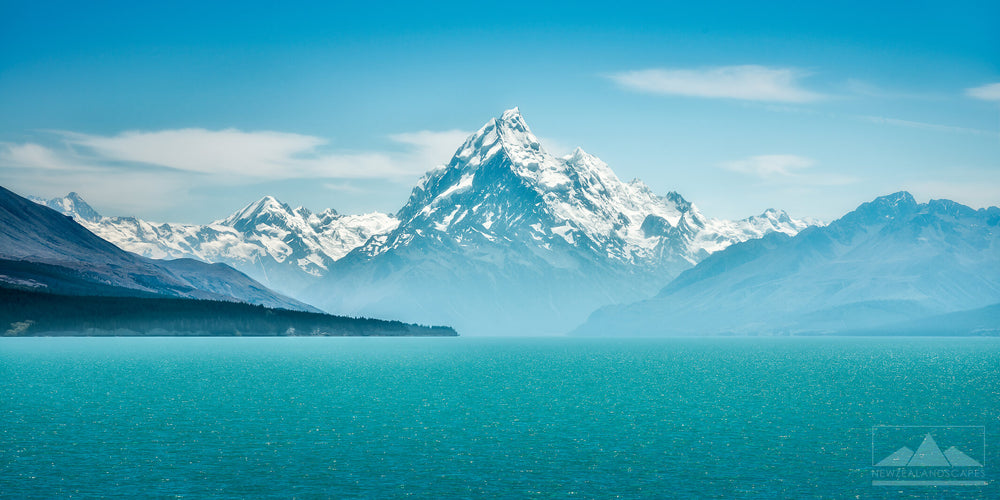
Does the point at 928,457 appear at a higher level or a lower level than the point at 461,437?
higher

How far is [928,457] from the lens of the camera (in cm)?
A: 7738

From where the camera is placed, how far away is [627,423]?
98812 mm

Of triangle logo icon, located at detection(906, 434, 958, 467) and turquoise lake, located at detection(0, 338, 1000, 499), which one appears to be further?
triangle logo icon, located at detection(906, 434, 958, 467)

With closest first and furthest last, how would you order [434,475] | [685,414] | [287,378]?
[434,475]
[685,414]
[287,378]

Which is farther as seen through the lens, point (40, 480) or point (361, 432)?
point (361, 432)

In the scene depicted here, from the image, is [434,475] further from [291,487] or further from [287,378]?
[287,378]

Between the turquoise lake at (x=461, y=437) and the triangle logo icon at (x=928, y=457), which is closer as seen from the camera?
the turquoise lake at (x=461, y=437)

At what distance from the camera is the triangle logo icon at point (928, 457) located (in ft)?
243

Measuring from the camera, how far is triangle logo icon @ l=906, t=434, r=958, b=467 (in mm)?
74125

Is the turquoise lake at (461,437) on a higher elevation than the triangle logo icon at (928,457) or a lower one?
lower

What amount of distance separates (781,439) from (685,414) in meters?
20.8

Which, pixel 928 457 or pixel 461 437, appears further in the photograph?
pixel 461 437

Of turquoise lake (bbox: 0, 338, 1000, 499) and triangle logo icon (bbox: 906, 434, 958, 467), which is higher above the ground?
triangle logo icon (bbox: 906, 434, 958, 467)

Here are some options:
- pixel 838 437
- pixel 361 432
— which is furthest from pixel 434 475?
pixel 838 437
